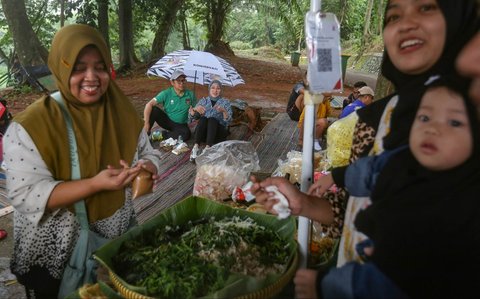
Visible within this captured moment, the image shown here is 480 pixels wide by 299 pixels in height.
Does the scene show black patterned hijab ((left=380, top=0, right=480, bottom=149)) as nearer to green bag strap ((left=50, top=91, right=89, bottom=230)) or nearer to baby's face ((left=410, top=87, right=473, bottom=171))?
baby's face ((left=410, top=87, right=473, bottom=171))

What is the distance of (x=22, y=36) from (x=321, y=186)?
11272 millimetres

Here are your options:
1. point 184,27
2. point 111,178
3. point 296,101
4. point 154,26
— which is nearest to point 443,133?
point 111,178

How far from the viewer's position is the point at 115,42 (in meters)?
18.6

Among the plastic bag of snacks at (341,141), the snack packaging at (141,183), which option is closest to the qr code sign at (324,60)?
the snack packaging at (141,183)

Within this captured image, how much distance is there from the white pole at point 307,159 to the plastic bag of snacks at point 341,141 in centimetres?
185

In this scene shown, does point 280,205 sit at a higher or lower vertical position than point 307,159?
lower

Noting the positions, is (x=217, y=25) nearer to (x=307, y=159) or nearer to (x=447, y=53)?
(x=307, y=159)

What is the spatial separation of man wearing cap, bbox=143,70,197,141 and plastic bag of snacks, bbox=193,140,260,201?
8.30ft

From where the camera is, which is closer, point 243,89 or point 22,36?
point 22,36

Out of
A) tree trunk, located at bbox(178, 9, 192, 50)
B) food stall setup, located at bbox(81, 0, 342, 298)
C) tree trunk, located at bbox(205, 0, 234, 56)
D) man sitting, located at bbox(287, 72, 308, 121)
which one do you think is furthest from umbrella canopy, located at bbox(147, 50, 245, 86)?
tree trunk, located at bbox(205, 0, 234, 56)

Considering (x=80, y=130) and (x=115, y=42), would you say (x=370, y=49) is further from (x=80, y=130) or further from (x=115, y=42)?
(x=80, y=130)

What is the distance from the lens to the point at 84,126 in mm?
1744

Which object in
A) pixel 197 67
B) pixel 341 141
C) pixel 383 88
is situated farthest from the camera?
pixel 197 67

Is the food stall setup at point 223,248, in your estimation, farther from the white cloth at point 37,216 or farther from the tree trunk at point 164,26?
the tree trunk at point 164,26
